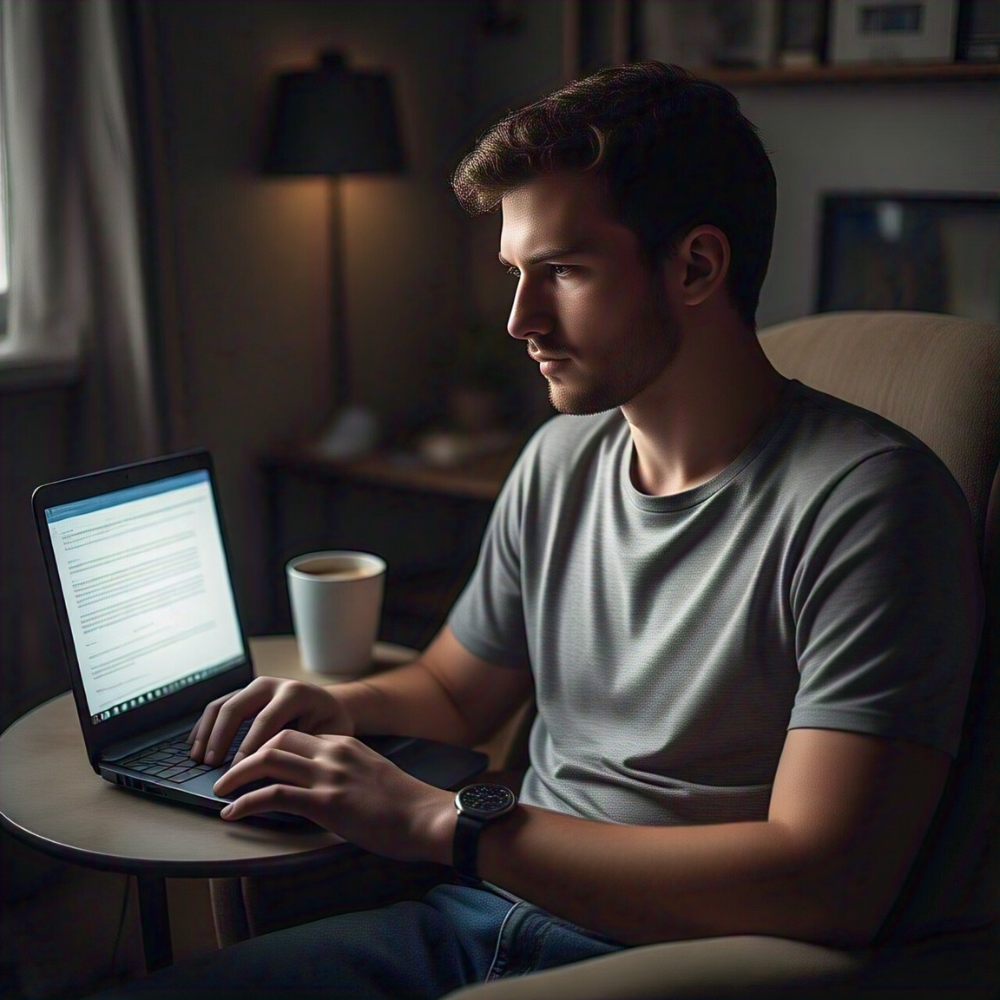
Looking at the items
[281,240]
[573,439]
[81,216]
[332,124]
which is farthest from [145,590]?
[281,240]

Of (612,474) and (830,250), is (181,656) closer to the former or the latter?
(612,474)

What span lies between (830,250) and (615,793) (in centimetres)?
156

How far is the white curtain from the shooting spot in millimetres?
2037

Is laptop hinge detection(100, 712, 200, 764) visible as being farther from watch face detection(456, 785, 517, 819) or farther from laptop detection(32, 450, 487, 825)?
watch face detection(456, 785, 517, 819)

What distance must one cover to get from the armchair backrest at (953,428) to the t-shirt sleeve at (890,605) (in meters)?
0.10

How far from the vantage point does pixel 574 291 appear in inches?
46.1

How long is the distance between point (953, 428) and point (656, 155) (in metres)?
0.42

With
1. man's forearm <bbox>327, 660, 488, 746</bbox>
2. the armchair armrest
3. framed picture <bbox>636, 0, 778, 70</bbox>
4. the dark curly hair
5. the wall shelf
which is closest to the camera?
the armchair armrest

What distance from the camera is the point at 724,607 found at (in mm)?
1134

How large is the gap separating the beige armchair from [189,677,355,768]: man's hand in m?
0.20

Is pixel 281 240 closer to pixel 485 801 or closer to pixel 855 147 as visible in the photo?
pixel 855 147

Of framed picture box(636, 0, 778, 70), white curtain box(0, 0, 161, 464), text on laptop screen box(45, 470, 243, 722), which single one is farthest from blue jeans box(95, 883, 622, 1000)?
framed picture box(636, 0, 778, 70)

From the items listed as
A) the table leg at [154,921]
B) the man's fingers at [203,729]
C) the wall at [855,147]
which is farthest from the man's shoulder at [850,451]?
the wall at [855,147]

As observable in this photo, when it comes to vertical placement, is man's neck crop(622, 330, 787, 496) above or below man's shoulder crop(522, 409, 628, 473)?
above
